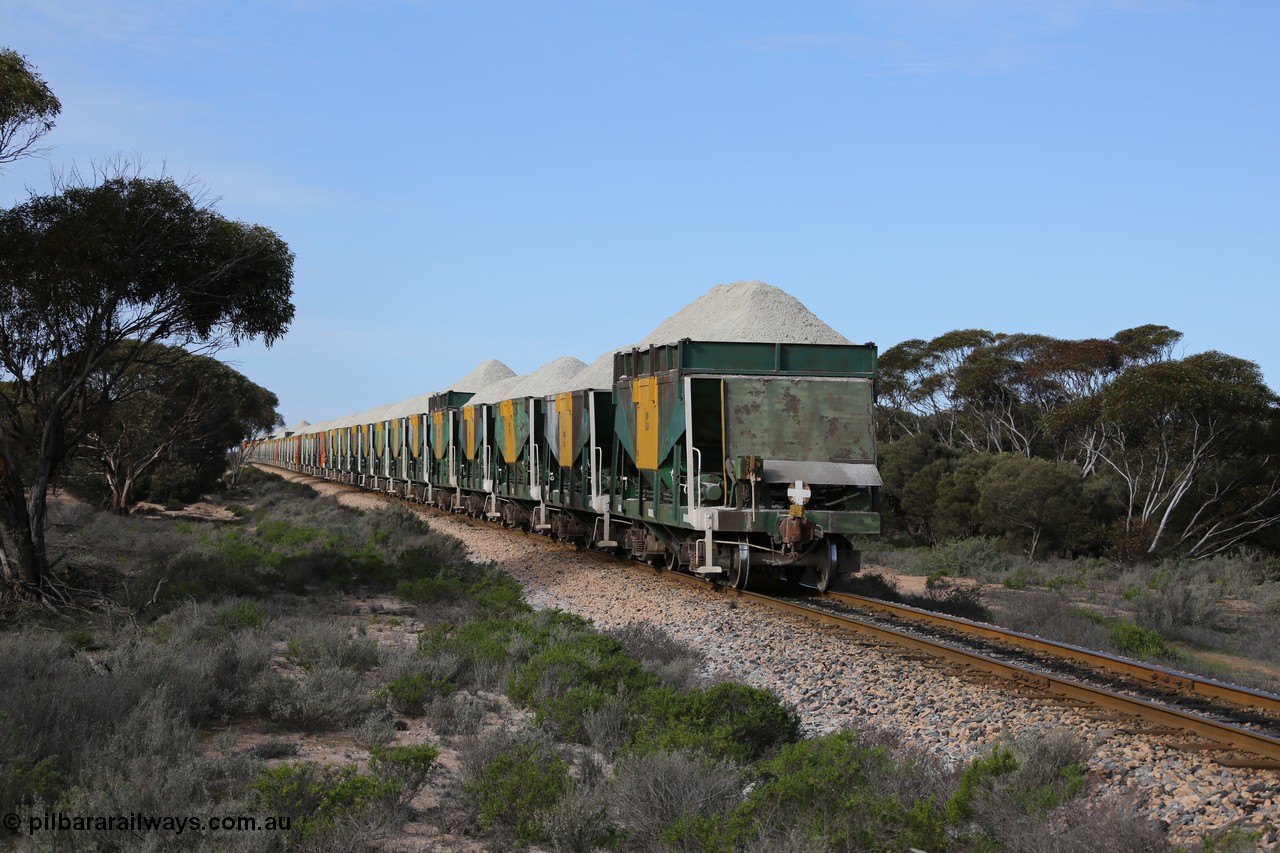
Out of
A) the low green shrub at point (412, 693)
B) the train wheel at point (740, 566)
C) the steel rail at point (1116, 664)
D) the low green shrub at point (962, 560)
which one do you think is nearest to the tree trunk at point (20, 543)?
the low green shrub at point (412, 693)

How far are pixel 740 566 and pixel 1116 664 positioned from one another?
5.18 metres

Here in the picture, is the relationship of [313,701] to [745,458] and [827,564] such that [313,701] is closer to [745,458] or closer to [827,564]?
[745,458]

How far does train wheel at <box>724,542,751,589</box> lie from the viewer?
1376 cm

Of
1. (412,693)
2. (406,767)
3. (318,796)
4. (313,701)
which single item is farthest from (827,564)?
(318,796)

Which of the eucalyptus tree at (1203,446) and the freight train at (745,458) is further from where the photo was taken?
the eucalyptus tree at (1203,446)

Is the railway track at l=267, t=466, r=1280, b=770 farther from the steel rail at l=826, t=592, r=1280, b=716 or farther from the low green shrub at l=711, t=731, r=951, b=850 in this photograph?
the low green shrub at l=711, t=731, r=951, b=850

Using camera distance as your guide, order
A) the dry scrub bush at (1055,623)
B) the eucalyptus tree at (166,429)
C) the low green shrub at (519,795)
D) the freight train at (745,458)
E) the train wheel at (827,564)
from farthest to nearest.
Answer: the eucalyptus tree at (166,429)
the train wheel at (827,564)
the freight train at (745,458)
the dry scrub bush at (1055,623)
the low green shrub at (519,795)

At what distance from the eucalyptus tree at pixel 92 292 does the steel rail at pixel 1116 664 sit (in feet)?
34.2

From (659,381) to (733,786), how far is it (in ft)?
29.8

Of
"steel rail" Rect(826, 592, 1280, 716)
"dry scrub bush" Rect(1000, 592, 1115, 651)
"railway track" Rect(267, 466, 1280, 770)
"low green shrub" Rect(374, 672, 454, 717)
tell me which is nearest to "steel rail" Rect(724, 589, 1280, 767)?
"railway track" Rect(267, 466, 1280, 770)

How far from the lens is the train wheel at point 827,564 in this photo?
13789 millimetres

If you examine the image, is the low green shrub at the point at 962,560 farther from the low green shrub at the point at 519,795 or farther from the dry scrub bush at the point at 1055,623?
the low green shrub at the point at 519,795

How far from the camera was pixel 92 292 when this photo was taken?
1393 centimetres

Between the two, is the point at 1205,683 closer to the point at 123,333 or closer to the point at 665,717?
the point at 665,717
